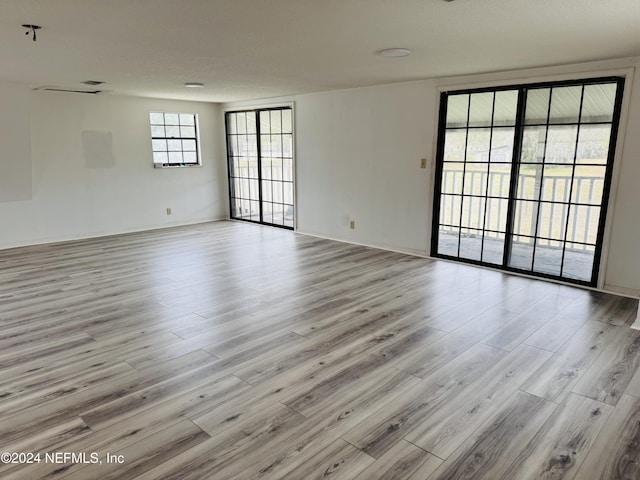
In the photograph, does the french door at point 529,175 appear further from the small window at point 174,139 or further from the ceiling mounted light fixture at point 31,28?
the small window at point 174,139

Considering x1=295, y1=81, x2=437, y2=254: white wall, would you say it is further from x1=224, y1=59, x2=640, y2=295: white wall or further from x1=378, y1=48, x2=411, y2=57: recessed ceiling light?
x1=378, y1=48, x2=411, y2=57: recessed ceiling light

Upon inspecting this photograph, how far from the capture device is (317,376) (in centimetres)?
279

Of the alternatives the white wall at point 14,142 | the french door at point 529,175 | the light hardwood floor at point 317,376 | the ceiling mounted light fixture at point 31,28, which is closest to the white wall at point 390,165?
the french door at point 529,175

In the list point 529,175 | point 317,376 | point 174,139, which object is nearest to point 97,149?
point 174,139

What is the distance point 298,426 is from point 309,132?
5.40m

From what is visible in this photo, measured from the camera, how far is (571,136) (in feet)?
14.7

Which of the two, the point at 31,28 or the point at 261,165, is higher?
the point at 31,28

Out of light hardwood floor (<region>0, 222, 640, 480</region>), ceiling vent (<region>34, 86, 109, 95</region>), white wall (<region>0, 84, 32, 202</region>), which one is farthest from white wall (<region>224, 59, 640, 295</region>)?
white wall (<region>0, 84, 32, 202</region>)

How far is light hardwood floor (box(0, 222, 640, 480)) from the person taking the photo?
2.07 m

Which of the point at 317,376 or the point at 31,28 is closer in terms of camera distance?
the point at 317,376

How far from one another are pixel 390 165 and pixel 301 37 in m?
2.95

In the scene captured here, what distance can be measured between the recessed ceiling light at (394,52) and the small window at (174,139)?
5055 millimetres

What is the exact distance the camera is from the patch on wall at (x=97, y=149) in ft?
22.5

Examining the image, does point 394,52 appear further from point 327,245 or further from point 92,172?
point 92,172
